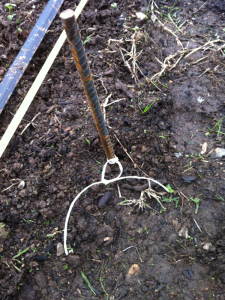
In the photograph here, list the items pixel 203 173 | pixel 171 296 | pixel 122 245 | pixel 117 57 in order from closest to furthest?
pixel 171 296
pixel 122 245
pixel 203 173
pixel 117 57

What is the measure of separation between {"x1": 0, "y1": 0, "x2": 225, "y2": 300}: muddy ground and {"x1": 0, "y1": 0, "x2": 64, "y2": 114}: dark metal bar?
2.6 inches

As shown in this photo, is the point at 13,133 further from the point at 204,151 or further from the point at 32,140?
the point at 204,151

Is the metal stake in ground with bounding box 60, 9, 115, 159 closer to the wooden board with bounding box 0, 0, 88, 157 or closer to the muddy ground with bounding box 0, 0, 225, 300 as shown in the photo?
the muddy ground with bounding box 0, 0, 225, 300

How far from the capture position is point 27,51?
1991 mm

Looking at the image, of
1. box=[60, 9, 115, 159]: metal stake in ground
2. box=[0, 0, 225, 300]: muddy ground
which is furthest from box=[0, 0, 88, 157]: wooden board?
box=[60, 9, 115, 159]: metal stake in ground

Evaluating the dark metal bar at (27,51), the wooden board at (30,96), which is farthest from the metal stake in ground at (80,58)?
the dark metal bar at (27,51)

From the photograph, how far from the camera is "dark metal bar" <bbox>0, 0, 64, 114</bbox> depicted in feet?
6.13

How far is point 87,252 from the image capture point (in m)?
1.41

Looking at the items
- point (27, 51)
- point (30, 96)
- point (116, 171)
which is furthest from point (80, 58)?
point (27, 51)

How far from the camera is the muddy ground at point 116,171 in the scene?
4.50 ft

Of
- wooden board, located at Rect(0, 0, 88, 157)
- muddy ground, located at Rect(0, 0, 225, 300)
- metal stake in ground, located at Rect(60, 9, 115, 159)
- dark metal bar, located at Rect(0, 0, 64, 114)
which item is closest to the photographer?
metal stake in ground, located at Rect(60, 9, 115, 159)

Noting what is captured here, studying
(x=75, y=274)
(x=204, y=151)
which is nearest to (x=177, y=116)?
(x=204, y=151)

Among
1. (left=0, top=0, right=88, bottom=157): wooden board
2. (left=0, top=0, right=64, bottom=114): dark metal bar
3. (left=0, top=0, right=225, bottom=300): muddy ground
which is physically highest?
(left=0, top=0, right=64, bottom=114): dark metal bar

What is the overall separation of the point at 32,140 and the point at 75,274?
3.12 feet
